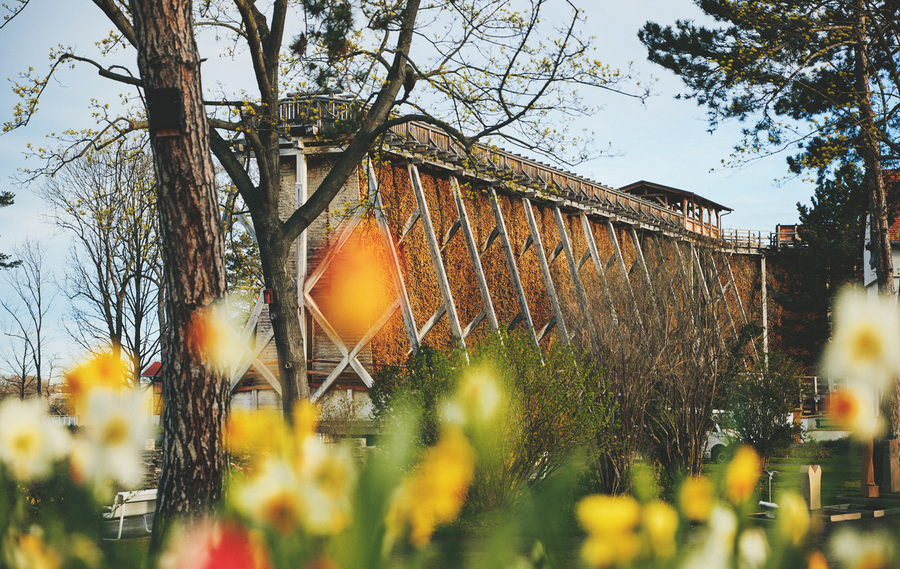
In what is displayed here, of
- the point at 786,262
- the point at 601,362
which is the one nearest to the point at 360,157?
the point at 601,362

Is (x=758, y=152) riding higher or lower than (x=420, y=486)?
higher

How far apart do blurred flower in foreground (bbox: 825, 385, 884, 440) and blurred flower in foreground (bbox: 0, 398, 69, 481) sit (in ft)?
3.57

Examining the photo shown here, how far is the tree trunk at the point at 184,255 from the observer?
15.6 ft

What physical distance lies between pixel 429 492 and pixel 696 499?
1.01ft

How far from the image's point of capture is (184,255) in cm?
523

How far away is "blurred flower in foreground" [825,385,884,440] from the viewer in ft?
3.14

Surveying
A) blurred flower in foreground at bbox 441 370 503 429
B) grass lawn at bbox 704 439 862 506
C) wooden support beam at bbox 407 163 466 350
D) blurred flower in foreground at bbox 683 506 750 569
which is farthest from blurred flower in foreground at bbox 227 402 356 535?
wooden support beam at bbox 407 163 466 350

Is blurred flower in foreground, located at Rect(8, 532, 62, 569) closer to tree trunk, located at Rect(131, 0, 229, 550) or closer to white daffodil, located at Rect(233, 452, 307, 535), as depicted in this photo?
white daffodil, located at Rect(233, 452, 307, 535)

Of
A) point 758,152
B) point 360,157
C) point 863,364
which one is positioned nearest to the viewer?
point 863,364

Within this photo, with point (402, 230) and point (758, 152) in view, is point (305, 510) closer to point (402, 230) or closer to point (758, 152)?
point (758, 152)

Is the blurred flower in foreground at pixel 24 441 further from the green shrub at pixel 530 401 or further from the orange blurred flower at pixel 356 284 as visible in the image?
the orange blurred flower at pixel 356 284

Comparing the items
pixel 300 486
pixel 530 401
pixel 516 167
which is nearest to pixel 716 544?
pixel 300 486

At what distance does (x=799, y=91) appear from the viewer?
1195 centimetres

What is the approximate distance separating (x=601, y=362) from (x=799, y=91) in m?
4.69
